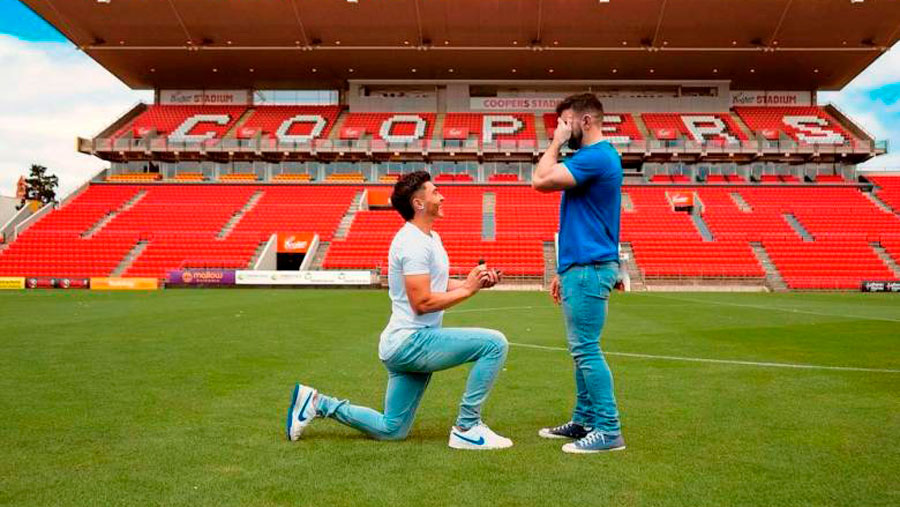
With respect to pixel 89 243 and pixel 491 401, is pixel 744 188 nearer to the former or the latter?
pixel 89 243

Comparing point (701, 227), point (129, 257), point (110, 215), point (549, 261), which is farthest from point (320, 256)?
point (701, 227)

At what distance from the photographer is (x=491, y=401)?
5.89 metres

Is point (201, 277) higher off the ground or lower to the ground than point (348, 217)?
lower

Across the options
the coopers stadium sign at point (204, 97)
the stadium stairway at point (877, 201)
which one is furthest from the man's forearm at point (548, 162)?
the coopers stadium sign at point (204, 97)

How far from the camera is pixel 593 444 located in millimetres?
4254

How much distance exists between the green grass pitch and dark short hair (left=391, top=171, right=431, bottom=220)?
1.55 metres

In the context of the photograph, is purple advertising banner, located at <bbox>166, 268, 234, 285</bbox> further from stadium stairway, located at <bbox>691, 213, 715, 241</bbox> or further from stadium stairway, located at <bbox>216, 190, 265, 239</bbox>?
stadium stairway, located at <bbox>691, 213, 715, 241</bbox>

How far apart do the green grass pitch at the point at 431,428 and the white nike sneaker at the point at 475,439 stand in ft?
0.32

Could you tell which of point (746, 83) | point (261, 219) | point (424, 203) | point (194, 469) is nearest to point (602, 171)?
point (424, 203)

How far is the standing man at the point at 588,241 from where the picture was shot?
4285 millimetres

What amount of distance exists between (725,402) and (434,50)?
3881cm

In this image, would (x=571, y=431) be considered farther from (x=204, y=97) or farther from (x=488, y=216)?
(x=204, y=97)

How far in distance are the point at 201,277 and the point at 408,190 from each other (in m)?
30.1

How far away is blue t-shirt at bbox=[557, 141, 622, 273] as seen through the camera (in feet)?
14.3
